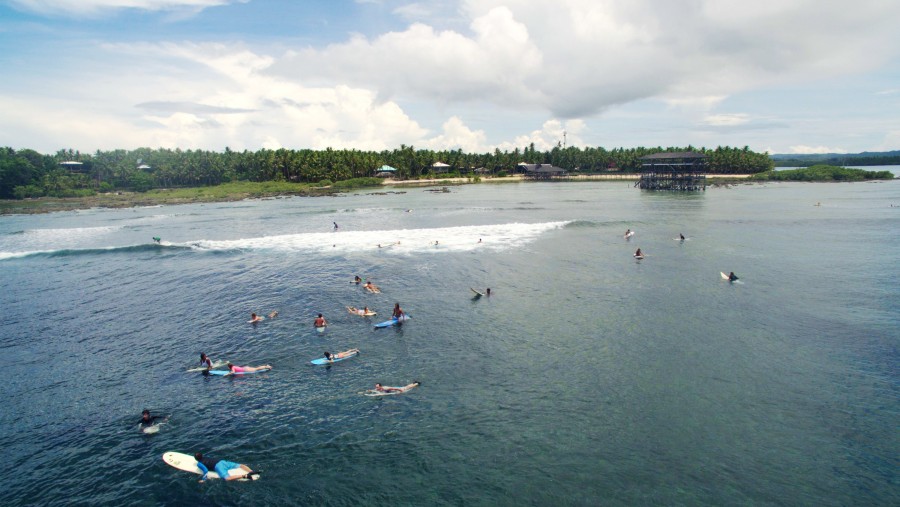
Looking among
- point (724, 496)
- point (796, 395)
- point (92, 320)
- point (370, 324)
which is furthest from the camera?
point (92, 320)

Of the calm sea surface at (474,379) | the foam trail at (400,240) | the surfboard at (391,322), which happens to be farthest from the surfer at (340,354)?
the foam trail at (400,240)

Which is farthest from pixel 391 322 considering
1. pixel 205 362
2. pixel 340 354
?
pixel 205 362

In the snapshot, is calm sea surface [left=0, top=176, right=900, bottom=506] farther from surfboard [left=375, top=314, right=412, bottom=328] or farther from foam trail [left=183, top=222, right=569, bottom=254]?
foam trail [left=183, top=222, right=569, bottom=254]

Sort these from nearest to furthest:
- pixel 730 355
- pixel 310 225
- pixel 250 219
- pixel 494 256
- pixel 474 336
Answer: pixel 730 355, pixel 474 336, pixel 494 256, pixel 310 225, pixel 250 219

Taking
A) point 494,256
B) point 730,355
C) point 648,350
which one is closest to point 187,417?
point 648,350

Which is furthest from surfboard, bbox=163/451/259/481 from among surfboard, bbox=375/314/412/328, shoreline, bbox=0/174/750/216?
shoreline, bbox=0/174/750/216

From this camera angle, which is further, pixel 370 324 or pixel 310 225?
pixel 310 225

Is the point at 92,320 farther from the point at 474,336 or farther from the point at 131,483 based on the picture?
the point at 474,336
